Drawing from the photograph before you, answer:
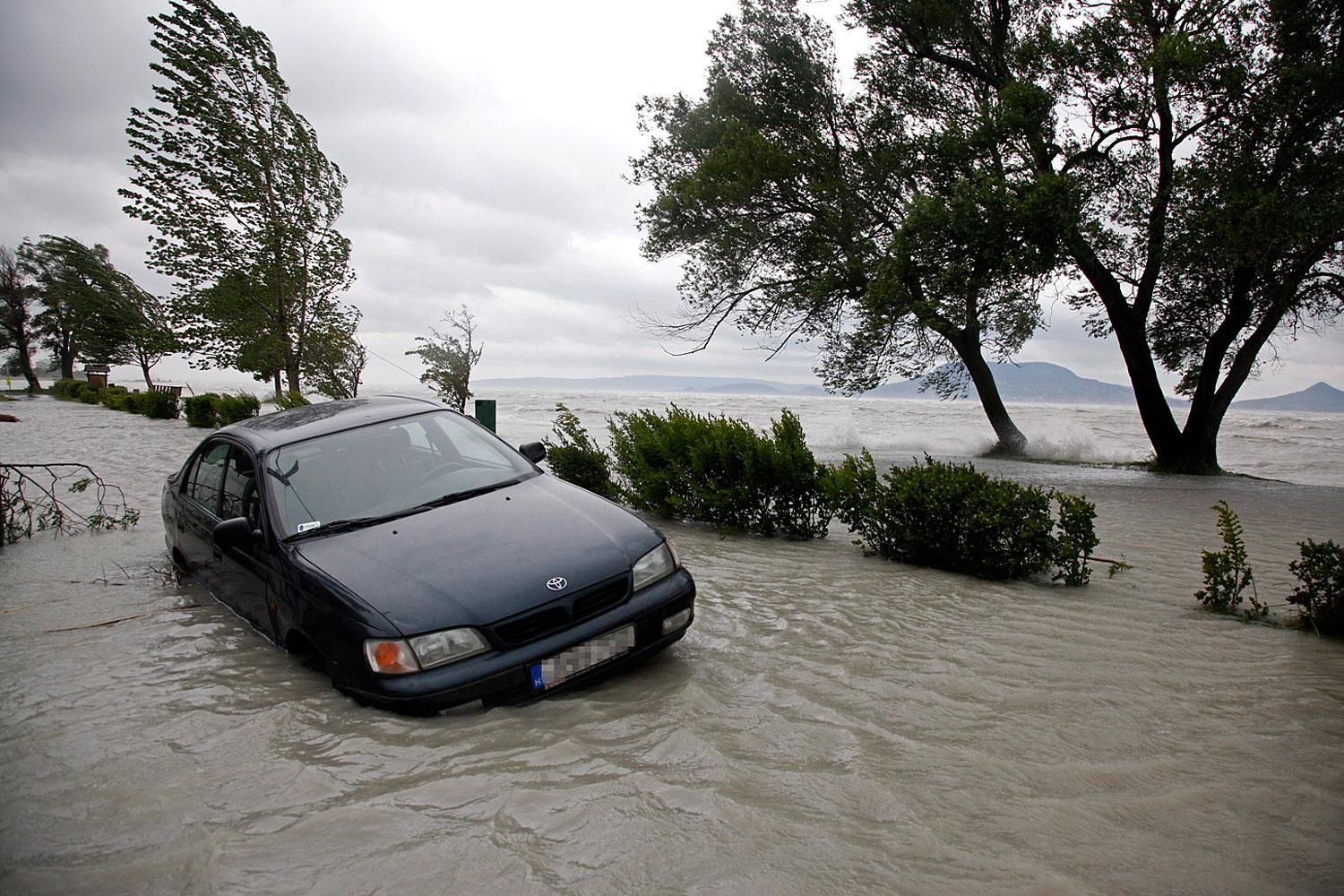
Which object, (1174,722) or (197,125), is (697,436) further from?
(197,125)

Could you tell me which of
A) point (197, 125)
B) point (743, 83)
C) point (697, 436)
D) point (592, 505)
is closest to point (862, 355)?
point (743, 83)

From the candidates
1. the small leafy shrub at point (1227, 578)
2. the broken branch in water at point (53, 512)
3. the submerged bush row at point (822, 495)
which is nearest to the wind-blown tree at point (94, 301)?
the broken branch in water at point (53, 512)

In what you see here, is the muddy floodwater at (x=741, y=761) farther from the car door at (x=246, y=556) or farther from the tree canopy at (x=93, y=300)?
the tree canopy at (x=93, y=300)

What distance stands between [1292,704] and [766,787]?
2.69m

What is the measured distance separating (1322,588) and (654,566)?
4224mm

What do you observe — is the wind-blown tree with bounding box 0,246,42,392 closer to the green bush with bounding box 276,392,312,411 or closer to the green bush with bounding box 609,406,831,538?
the green bush with bounding box 276,392,312,411

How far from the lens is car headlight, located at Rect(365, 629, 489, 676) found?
3.20m

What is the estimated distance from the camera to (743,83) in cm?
1830

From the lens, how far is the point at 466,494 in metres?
4.38

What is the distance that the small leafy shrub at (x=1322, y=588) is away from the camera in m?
4.45

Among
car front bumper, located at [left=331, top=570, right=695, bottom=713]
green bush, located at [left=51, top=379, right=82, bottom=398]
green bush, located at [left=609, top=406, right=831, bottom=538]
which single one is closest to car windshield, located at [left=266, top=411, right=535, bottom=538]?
car front bumper, located at [left=331, top=570, right=695, bottom=713]

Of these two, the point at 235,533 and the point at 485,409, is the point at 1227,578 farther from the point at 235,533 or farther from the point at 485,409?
the point at 485,409

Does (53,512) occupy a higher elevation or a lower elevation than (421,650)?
lower

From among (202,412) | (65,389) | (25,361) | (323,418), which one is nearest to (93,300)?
(65,389)
